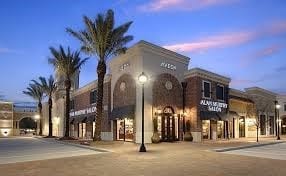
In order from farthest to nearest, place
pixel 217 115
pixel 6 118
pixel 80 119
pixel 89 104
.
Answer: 1. pixel 6 118
2. pixel 80 119
3. pixel 89 104
4. pixel 217 115

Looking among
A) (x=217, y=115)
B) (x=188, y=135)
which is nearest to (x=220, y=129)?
(x=217, y=115)

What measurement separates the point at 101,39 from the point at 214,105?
15.8 metres

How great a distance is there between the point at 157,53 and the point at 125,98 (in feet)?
19.0

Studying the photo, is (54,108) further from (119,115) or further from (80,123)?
(119,115)

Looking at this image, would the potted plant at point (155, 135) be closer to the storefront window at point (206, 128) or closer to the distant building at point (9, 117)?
the storefront window at point (206, 128)

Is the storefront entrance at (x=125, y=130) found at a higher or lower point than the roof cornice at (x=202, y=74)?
lower

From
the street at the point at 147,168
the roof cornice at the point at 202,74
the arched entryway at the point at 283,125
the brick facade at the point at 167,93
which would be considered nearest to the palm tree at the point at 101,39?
the brick facade at the point at 167,93

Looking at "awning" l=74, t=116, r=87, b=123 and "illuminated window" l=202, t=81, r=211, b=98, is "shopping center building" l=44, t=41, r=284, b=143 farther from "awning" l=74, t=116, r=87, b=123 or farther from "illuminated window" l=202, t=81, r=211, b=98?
"awning" l=74, t=116, r=87, b=123

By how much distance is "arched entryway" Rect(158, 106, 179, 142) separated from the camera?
34.2 meters

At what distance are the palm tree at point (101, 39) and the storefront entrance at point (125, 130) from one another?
4.10 metres

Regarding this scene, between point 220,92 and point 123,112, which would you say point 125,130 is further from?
point 220,92

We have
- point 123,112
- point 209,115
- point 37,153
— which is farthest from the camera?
point 209,115

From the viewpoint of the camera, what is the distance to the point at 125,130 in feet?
119

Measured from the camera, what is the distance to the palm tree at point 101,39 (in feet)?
104
